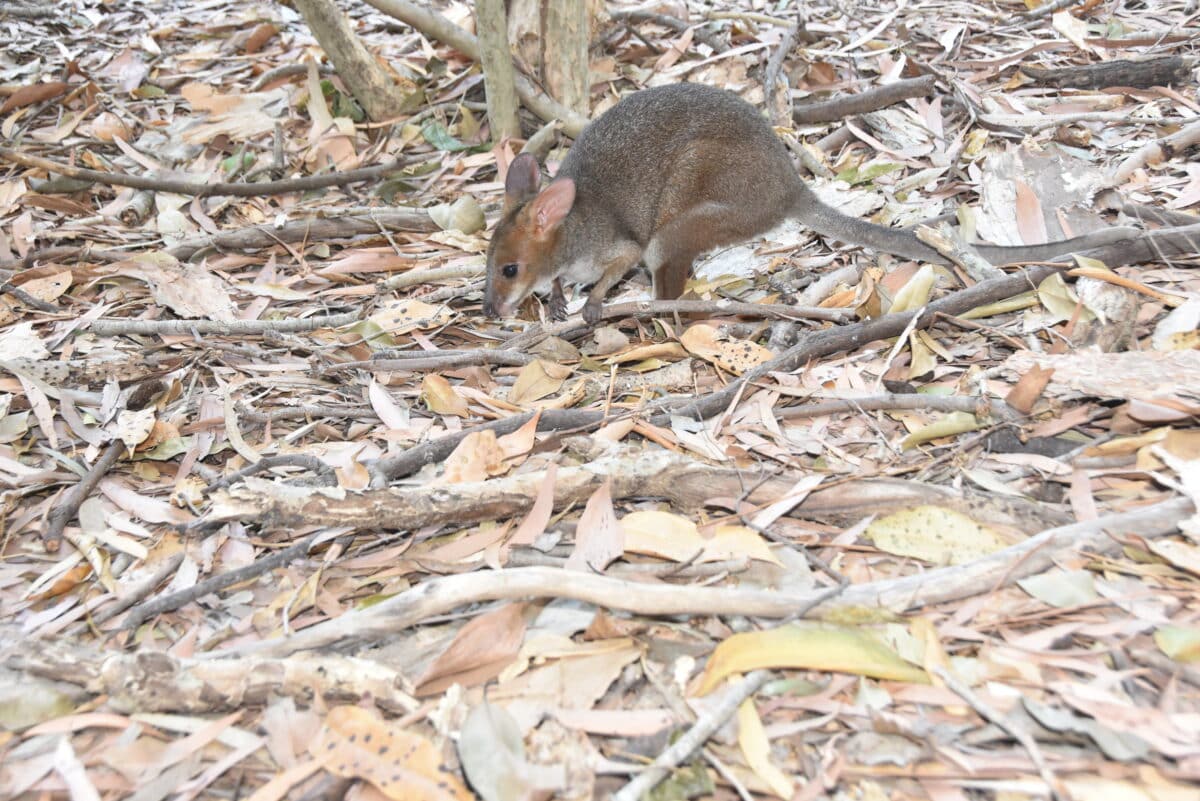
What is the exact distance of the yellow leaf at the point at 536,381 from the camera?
383cm

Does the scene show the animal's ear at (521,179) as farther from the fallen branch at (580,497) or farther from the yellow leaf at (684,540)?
the yellow leaf at (684,540)

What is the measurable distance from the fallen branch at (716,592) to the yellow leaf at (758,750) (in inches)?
11.0

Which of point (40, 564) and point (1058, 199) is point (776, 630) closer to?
point (40, 564)

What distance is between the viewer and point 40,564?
3.06 meters

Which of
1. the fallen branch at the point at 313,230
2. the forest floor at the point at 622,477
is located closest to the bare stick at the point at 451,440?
the forest floor at the point at 622,477

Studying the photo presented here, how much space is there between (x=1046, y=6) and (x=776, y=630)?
225 inches

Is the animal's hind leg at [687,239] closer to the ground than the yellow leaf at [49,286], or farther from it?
closer to the ground

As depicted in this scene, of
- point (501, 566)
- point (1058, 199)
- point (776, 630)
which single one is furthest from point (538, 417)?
point (1058, 199)

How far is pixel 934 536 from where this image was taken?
8.68 feet

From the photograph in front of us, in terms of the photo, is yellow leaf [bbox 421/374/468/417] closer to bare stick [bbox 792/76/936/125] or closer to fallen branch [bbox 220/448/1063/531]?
fallen branch [bbox 220/448/1063/531]

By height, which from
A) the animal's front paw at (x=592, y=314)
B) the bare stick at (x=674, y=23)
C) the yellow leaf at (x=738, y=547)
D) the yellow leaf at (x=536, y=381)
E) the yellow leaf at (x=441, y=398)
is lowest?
the animal's front paw at (x=592, y=314)

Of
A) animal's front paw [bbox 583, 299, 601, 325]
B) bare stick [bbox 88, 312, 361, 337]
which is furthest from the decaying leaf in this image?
bare stick [bbox 88, 312, 361, 337]

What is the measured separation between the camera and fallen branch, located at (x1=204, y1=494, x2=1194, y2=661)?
7.85ft

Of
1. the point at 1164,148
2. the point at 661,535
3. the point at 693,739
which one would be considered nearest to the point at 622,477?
the point at 661,535
